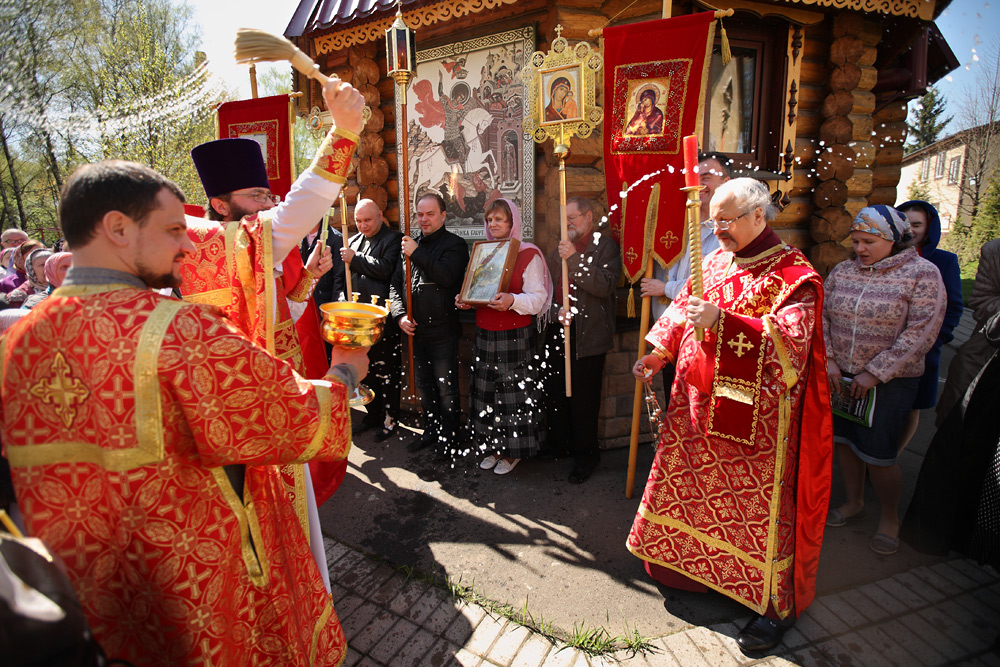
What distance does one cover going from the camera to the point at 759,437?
253 centimetres

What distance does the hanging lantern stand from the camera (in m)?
3.66

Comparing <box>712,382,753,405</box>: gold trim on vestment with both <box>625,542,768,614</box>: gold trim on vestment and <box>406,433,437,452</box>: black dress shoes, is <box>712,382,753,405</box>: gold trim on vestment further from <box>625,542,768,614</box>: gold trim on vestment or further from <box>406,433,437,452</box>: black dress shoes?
<box>406,433,437,452</box>: black dress shoes

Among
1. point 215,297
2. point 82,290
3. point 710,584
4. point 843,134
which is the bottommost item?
point 710,584

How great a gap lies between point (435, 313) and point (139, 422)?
323 cm

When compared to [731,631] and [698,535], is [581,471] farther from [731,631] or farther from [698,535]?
[731,631]

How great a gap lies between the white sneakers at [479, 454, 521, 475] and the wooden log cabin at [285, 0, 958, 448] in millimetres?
917

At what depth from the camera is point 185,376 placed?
1.34m

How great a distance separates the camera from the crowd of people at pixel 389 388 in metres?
1.34

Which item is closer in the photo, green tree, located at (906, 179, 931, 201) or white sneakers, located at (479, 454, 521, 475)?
white sneakers, located at (479, 454, 521, 475)

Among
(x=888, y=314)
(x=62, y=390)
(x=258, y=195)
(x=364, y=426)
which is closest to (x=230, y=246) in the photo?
(x=258, y=195)

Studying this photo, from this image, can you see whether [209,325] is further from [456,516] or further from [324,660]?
[456,516]

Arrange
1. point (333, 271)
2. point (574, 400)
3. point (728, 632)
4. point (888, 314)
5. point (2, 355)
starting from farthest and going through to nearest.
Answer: point (333, 271) < point (574, 400) < point (888, 314) < point (728, 632) < point (2, 355)

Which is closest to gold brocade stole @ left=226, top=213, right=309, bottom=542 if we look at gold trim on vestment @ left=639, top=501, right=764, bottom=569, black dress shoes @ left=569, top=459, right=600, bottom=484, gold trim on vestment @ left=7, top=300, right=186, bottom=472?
gold trim on vestment @ left=7, top=300, right=186, bottom=472

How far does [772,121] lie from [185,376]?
220 inches
